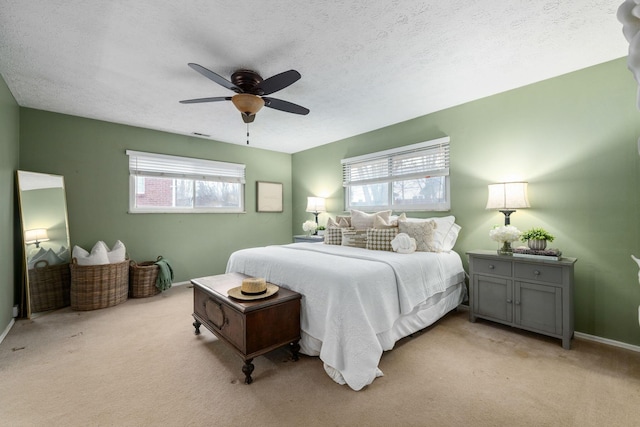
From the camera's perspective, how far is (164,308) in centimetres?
345

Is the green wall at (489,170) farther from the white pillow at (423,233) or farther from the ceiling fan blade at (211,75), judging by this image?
the ceiling fan blade at (211,75)

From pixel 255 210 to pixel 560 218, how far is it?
4400 mm

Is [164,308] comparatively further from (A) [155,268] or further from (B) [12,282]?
(B) [12,282]

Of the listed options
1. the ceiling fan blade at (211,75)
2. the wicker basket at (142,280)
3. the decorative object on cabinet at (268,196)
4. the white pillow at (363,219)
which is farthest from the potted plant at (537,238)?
the wicker basket at (142,280)

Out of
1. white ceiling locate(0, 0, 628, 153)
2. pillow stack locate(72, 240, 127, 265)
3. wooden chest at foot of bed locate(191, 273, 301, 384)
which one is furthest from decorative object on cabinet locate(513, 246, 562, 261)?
pillow stack locate(72, 240, 127, 265)

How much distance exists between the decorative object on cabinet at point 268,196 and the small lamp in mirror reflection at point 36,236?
2914 millimetres

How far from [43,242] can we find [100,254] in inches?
23.1

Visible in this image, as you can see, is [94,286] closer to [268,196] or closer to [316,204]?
[268,196]

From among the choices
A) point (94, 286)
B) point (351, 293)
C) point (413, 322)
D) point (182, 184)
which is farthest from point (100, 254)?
point (413, 322)

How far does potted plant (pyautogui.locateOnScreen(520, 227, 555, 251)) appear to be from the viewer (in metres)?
2.62

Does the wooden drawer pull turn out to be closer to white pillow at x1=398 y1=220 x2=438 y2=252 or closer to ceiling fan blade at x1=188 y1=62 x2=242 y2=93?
ceiling fan blade at x1=188 y1=62 x2=242 y2=93

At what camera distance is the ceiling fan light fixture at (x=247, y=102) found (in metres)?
2.49

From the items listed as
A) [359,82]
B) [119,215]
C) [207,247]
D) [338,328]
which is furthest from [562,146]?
[119,215]

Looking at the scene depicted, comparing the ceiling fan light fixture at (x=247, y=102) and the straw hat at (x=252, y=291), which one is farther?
the ceiling fan light fixture at (x=247, y=102)
